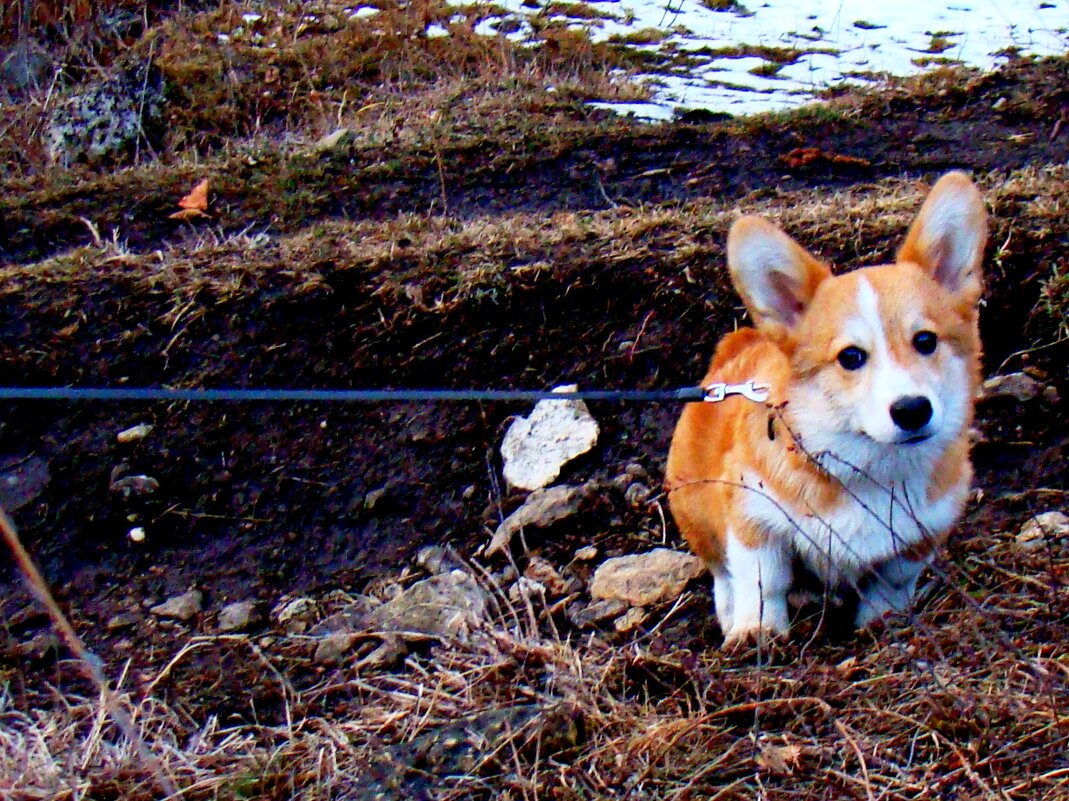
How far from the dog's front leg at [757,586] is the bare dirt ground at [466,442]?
73 mm

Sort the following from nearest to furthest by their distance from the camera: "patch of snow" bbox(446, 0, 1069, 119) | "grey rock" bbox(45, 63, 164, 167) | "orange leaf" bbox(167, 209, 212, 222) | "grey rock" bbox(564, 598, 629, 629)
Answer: "grey rock" bbox(564, 598, 629, 629), "orange leaf" bbox(167, 209, 212, 222), "grey rock" bbox(45, 63, 164, 167), "patch of snow" bbox(446, 0, 1069, 119)

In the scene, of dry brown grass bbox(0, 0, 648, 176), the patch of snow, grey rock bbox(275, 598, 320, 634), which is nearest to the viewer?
grey rock bbox(275, 598, 320, 634)

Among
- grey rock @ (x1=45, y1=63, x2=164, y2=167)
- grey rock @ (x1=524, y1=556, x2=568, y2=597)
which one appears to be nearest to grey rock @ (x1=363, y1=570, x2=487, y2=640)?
grey rock @ (x1=524, y1=556, x2=568, y2=597)

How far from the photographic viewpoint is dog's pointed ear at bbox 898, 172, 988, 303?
2.53m

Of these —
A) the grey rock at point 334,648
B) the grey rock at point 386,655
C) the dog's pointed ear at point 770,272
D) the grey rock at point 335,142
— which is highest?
the dog's pointed ear at point 770,272

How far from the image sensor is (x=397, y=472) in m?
3.56

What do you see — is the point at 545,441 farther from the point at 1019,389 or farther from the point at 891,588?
the point at 1019,389

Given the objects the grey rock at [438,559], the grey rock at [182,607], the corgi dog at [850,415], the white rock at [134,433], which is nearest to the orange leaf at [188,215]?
the white rock at [134,433]

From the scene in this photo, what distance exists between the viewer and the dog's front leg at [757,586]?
2629 millimetres

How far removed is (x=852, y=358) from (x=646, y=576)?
36.3 inches

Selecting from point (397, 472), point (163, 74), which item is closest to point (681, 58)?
point (163, 74)

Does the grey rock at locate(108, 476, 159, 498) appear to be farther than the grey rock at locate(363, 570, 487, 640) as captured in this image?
Yes

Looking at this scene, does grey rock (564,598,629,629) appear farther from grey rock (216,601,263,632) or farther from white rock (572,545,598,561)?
grey rock (216,601,263,632)

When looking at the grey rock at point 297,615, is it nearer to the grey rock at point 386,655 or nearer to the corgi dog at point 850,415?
the grey rock at point 386,655
